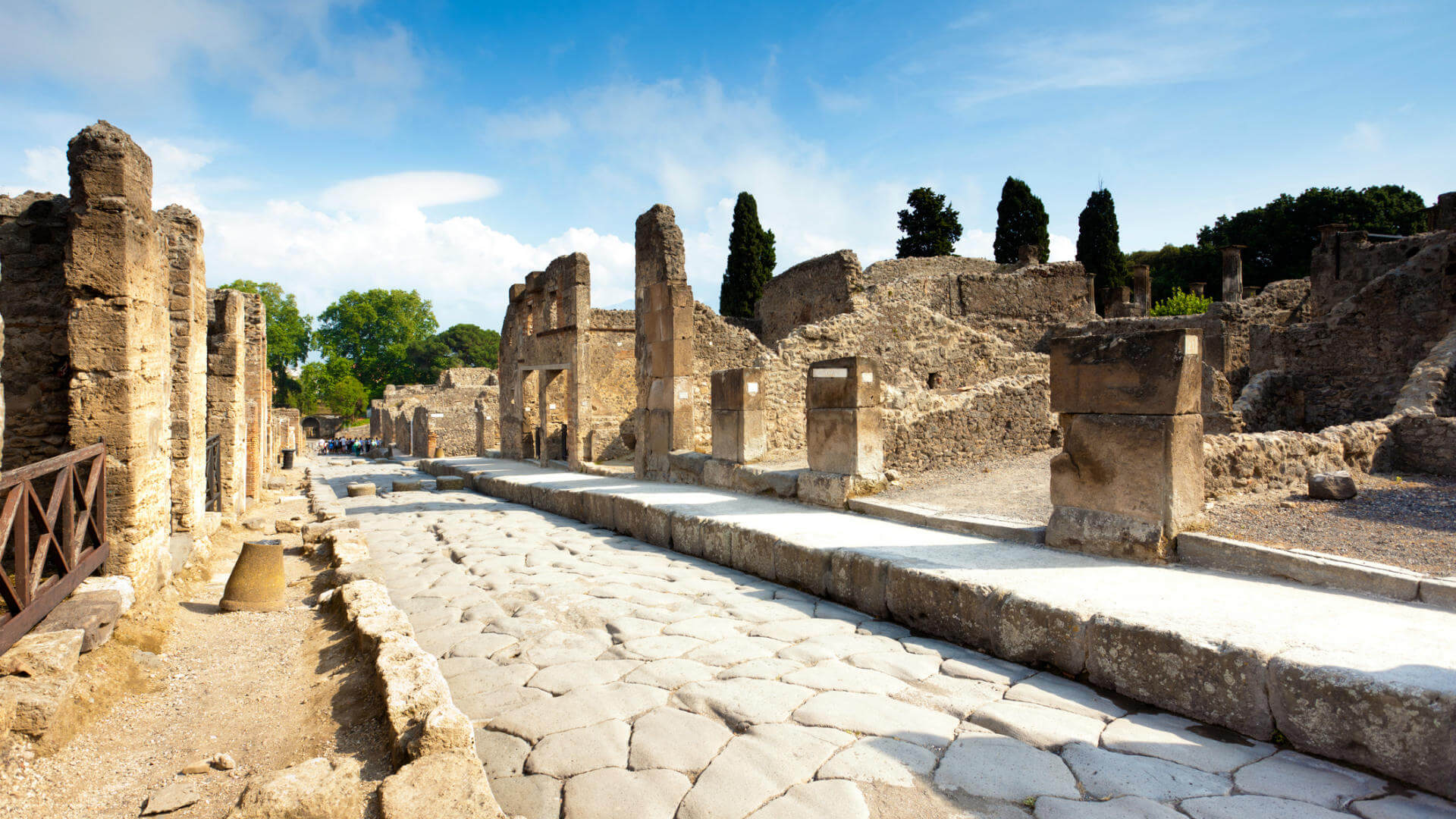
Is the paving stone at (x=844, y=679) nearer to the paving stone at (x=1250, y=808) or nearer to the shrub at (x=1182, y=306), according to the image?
the paving stone at (x=1250, y=808)

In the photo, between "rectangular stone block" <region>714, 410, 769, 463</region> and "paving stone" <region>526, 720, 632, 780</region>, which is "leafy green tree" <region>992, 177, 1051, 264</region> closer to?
"rectangular stone block" <region>714, 410, 769, 463</region>

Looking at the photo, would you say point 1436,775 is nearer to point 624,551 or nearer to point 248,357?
point 624,551

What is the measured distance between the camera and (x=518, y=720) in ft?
10.2

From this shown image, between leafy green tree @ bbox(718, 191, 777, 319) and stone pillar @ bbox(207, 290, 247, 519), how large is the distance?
22692mm

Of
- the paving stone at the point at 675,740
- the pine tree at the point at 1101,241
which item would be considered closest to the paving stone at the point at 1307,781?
the paving stone at the point at 675,740

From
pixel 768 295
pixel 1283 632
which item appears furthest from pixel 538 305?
pixel 1283 632

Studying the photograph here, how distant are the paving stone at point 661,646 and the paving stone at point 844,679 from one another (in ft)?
2.25

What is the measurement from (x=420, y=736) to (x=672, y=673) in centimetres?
126

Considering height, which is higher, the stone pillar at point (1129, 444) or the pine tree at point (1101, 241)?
the pine tree at point (1101, 241)

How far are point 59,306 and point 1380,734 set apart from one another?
7.34 meters

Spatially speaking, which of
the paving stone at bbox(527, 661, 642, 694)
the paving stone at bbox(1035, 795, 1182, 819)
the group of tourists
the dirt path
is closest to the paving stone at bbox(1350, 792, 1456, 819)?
the paving stone at bbox(1035, 795, 1182, 819)

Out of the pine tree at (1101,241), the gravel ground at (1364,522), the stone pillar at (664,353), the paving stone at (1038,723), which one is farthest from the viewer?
the pine tree at (1101,241)

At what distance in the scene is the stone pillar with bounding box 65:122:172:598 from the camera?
4820 mm

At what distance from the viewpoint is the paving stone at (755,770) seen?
2.40 metres
